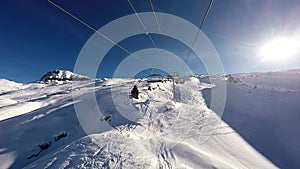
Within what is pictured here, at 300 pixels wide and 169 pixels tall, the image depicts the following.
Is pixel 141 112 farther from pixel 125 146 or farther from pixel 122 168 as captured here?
pixel 122 168

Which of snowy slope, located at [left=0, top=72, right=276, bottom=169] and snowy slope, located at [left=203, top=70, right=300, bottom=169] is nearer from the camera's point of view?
snowy slope, located at [left=0, top=72, right=276, bottom=169]

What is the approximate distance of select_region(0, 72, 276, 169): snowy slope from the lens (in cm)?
608

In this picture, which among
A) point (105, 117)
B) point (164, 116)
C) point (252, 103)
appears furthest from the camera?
point (252, 103)

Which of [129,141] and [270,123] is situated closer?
[129,141]

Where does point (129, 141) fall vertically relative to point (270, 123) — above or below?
above

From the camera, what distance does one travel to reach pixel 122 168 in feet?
18.0

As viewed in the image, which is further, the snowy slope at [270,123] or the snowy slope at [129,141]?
the snowy slope at [270,123]

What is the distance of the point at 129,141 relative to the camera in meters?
7.57

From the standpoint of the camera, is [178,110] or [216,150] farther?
[178,110]

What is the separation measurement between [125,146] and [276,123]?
11.8 metres

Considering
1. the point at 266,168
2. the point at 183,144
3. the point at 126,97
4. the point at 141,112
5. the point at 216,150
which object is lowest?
the point at 266,168

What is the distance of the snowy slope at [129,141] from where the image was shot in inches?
239

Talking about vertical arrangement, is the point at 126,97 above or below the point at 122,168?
above

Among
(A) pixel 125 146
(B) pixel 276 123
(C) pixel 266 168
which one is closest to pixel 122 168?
(A) pixel 125 146
